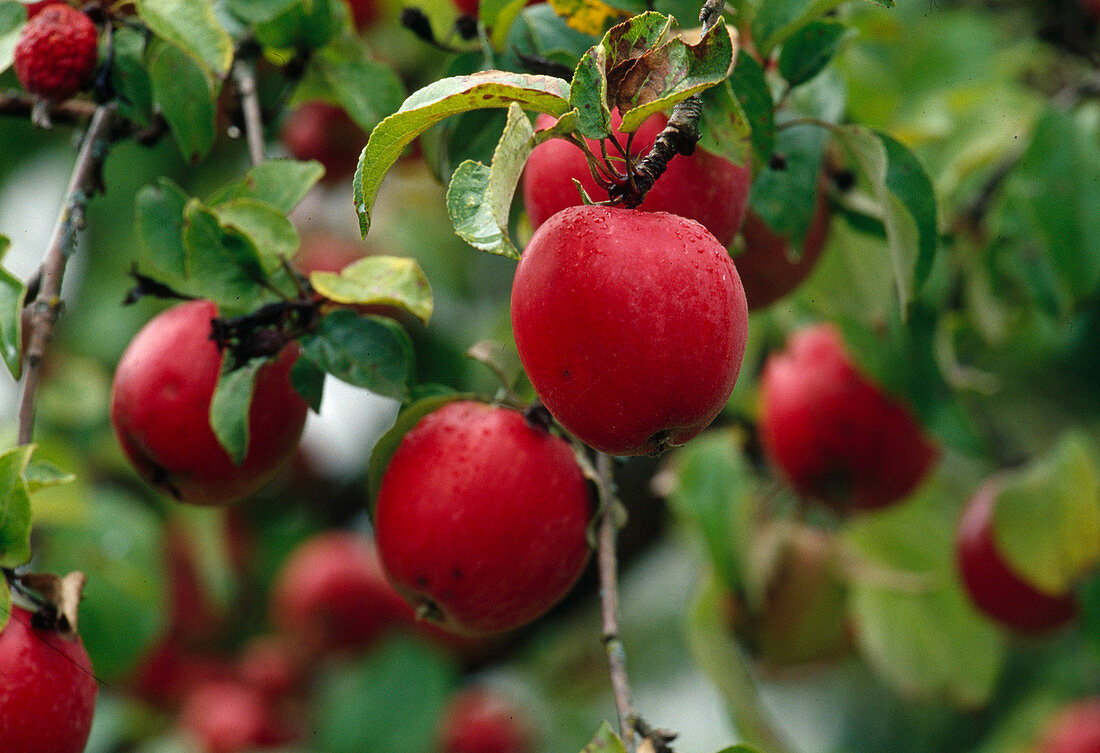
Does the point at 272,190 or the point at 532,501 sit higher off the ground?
the point at 272,190

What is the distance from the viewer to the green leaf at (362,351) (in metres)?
0.70

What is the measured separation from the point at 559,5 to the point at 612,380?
1.01 ft

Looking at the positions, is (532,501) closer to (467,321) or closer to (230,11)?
(230,11)

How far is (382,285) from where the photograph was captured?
2.26ft

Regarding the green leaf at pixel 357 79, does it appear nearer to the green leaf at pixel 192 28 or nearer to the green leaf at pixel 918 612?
the green leaf at pixel 192 28

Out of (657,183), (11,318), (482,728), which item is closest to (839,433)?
(657,183)

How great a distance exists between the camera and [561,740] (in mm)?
2023

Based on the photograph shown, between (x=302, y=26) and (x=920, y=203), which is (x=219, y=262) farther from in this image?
(x=920, y=203)

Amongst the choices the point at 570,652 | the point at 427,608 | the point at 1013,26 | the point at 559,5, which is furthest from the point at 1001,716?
the point at 559,5

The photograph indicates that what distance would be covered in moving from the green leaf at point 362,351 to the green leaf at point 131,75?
24cm

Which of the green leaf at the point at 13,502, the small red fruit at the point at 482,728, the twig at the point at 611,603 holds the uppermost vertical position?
the green leaf at the point at 13,502

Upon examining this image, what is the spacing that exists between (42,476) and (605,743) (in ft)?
1.23

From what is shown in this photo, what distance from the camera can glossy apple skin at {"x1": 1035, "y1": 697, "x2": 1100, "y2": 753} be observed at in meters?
1.69

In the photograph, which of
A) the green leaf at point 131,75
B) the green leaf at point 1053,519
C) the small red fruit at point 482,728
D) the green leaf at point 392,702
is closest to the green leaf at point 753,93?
the green leaf at point 131,75
